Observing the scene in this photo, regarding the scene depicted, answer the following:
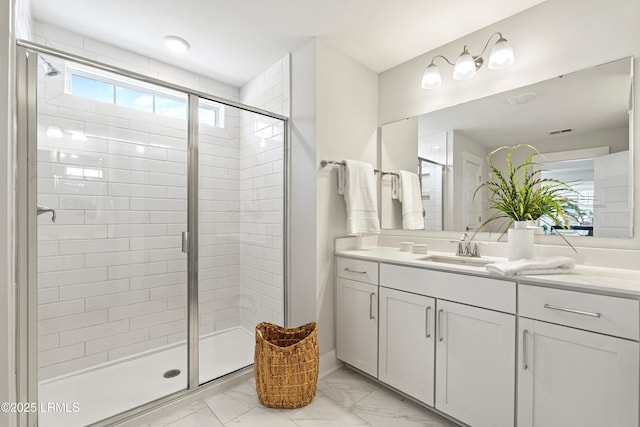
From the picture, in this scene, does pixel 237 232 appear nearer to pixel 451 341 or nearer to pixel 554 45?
pixel 451 341

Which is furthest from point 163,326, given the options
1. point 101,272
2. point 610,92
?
point 610,92

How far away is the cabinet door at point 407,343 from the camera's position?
1676mm

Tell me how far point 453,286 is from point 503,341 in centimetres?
32

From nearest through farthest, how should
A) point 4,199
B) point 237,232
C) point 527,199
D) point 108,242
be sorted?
1. point 4,199
2. point 527,199
3. point 108,242
4. point 237,232

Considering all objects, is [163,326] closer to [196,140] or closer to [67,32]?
[196,140]

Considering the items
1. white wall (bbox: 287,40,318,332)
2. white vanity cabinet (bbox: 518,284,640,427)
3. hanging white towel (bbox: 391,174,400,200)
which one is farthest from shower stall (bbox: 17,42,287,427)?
white vanity cabinet (bbox: 518,284,640,427)

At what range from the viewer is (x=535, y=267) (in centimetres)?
136

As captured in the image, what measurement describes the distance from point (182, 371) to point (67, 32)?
2.47 meters

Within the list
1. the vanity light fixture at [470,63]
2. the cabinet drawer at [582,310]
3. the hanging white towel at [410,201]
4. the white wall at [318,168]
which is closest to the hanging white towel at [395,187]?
the hanging white towel at [410,201]

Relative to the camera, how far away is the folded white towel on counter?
136 centimetres

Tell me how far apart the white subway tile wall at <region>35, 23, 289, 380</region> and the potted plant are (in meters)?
1.56

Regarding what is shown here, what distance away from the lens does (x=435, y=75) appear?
6.88 feet

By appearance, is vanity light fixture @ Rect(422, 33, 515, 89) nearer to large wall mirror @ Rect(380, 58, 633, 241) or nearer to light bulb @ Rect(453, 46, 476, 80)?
light bulb @ Rect(453, 46, 476, 80)

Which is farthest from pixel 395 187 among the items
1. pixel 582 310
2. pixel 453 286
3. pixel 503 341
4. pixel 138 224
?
pixel 138 224
